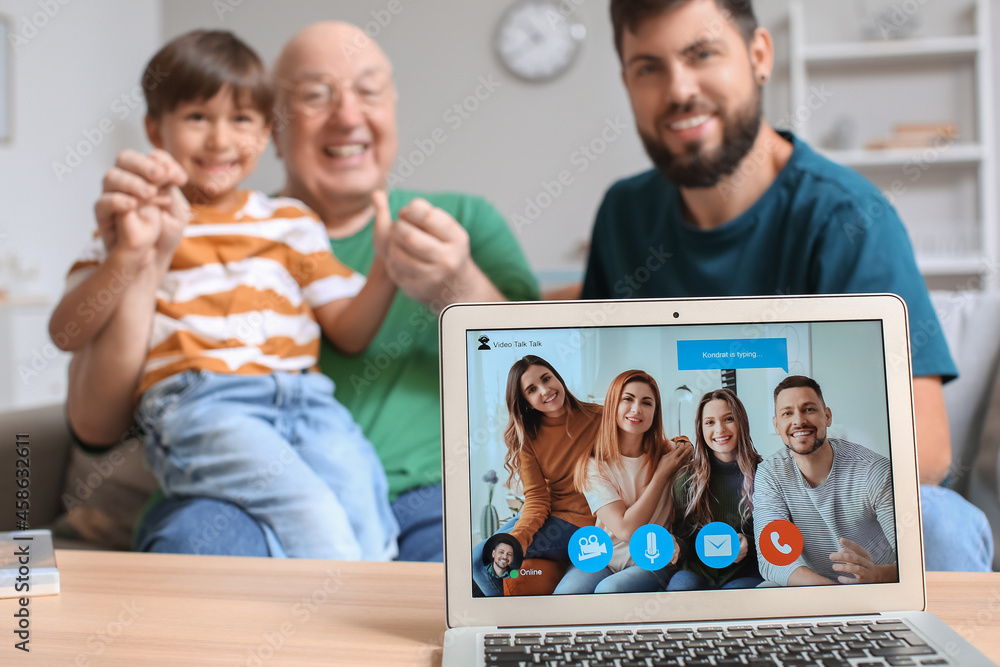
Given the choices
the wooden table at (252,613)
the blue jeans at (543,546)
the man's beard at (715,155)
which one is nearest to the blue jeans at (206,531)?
the wooden table at (252,613)

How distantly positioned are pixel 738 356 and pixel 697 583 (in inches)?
6.6

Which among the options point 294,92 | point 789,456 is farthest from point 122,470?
point 789,456

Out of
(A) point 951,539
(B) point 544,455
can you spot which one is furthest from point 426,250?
(A) point 951,539

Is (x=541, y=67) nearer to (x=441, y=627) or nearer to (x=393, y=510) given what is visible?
(x=393, y=510)

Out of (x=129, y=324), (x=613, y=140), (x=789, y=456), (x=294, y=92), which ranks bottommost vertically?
(x=789, y=456)

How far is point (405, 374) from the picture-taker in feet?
4.57

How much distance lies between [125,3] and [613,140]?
100 inches

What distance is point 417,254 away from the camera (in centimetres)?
120

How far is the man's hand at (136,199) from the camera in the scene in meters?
1.09

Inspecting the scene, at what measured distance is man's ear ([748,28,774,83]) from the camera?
1.36m

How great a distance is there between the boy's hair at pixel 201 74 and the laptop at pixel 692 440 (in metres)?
0.89

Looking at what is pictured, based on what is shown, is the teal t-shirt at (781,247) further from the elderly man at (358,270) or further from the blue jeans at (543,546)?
the blue jeans at (543,546)

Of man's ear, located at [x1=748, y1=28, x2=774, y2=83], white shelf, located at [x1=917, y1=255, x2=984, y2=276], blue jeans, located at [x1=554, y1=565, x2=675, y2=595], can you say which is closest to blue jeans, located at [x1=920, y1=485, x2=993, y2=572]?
blue jeans, located at [x1=554, y1=565, x2=675, y2=595]

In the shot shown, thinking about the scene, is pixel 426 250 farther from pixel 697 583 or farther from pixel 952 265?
pixel 952 265
